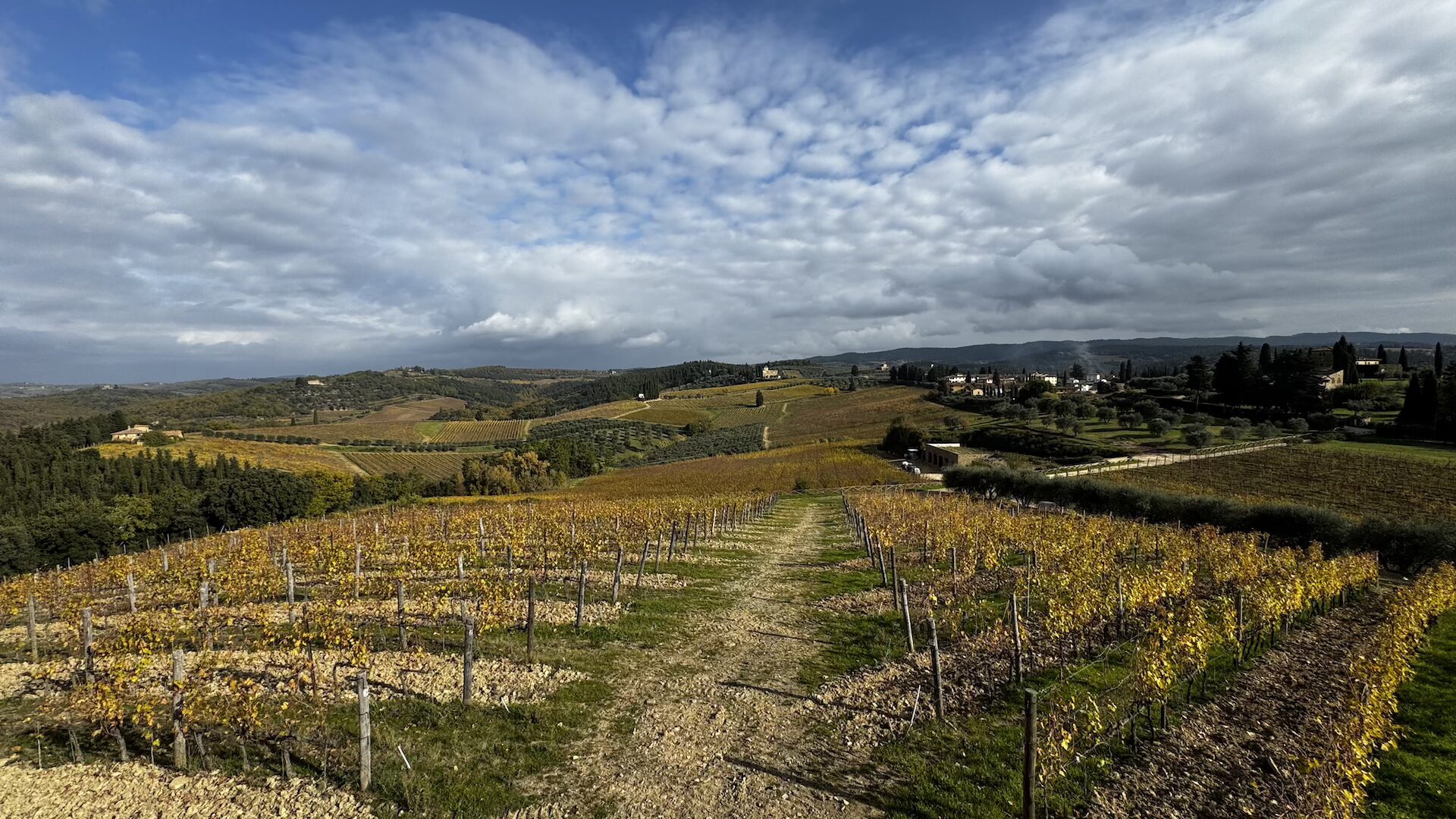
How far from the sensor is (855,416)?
11606cm

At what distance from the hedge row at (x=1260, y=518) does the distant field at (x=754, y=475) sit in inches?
716

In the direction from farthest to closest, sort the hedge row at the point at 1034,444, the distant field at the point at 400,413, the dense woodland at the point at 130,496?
1. the distant field at the point at 400,413
2. the hedge row at the point at 1034,444
3. the dense woodland at the point at 130,496

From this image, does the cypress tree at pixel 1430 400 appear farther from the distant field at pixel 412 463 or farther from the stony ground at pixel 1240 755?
the distant field at pixel 412 463

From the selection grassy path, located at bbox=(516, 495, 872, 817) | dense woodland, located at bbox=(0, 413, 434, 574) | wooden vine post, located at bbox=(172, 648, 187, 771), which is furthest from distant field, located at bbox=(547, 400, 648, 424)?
wooden vine post, located at bbox=(172, 648, 187, 771)

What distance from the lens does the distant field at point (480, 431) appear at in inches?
5002

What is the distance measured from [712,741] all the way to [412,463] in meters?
105

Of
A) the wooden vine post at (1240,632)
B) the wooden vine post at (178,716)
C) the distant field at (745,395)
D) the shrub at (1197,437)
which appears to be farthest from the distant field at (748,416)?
the wooden vine post at (178,716)

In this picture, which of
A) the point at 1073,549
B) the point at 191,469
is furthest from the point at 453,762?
the point at 191,469

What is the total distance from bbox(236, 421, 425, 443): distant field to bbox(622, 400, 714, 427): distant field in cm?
4559

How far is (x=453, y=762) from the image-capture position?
350 inches

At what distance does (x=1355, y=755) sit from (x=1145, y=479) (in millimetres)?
47092

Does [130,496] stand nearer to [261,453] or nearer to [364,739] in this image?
[261,453]

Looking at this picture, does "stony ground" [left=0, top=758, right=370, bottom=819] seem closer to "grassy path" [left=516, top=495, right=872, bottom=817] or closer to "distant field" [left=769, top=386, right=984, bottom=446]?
"grassy path" [left=516, top=495, right=872, bottom=817]

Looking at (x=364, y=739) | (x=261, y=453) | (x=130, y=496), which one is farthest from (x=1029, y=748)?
(x=261, y=453)
